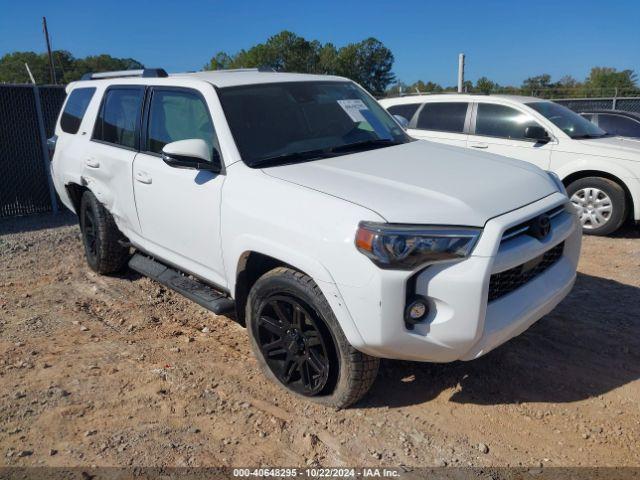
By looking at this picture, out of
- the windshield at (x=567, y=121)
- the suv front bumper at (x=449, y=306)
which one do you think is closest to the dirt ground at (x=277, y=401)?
the suv front bumper at (x=449, y=306)

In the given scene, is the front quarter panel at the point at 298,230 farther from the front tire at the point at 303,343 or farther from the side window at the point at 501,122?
the side window at the point at 501,122

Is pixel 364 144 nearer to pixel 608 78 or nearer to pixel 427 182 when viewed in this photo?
pixel 427 182

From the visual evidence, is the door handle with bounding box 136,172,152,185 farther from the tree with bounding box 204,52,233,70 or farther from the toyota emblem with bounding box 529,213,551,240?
the tree with bounding box 204,52,233,70

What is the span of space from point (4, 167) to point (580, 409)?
28.7ft

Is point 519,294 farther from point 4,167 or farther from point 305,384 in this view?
point 4,167

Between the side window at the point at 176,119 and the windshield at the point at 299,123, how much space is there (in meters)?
0.21

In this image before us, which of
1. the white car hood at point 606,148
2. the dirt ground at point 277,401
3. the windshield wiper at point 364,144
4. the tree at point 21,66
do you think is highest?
the tree at point 21,66

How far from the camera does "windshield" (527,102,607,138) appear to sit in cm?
737

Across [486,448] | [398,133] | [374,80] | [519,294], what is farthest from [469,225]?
[374,80]

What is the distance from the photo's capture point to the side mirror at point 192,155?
3.38 metres

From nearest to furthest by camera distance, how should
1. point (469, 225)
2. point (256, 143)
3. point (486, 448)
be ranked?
point (469, 225), point (486, 448), point (256, 143)

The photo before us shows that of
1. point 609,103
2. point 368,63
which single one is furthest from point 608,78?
point 609,103

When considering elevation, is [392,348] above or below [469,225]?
below

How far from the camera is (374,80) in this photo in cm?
5281
